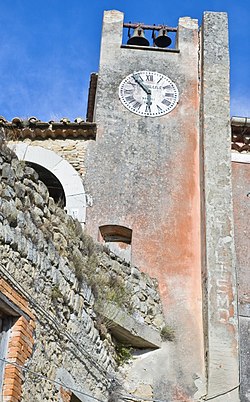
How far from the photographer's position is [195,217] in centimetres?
1209

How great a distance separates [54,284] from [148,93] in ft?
21.5

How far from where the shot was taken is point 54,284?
7984 mm

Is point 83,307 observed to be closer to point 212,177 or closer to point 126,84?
point 212,177

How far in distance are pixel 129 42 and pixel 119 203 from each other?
4.40 metres

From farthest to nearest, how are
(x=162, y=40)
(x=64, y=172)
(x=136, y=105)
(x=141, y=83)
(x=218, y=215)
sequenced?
(x=162, y=40)
(x=141, y=83)
(x=136, y=105)
(x=64, y=172)
(x=218, y=215)

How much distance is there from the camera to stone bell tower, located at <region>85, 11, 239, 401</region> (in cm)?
1046

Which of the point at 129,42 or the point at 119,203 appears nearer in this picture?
the point at 119,203

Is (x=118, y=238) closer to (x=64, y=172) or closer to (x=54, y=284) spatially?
(x=64, y=172)

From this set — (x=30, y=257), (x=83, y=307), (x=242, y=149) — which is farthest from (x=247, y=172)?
(x=30, y=257)

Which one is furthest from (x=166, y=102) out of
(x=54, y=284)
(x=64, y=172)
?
(x=54, y=284)

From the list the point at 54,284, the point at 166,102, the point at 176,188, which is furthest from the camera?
the point at 166,102

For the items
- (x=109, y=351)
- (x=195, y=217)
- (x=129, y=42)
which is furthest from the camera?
(x=129, y=42)

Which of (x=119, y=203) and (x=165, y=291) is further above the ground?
(x=119, y=203)

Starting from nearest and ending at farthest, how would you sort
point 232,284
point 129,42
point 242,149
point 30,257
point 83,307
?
point 30,257, point 83,307, point 232,284, point 242,149, point 129,42
